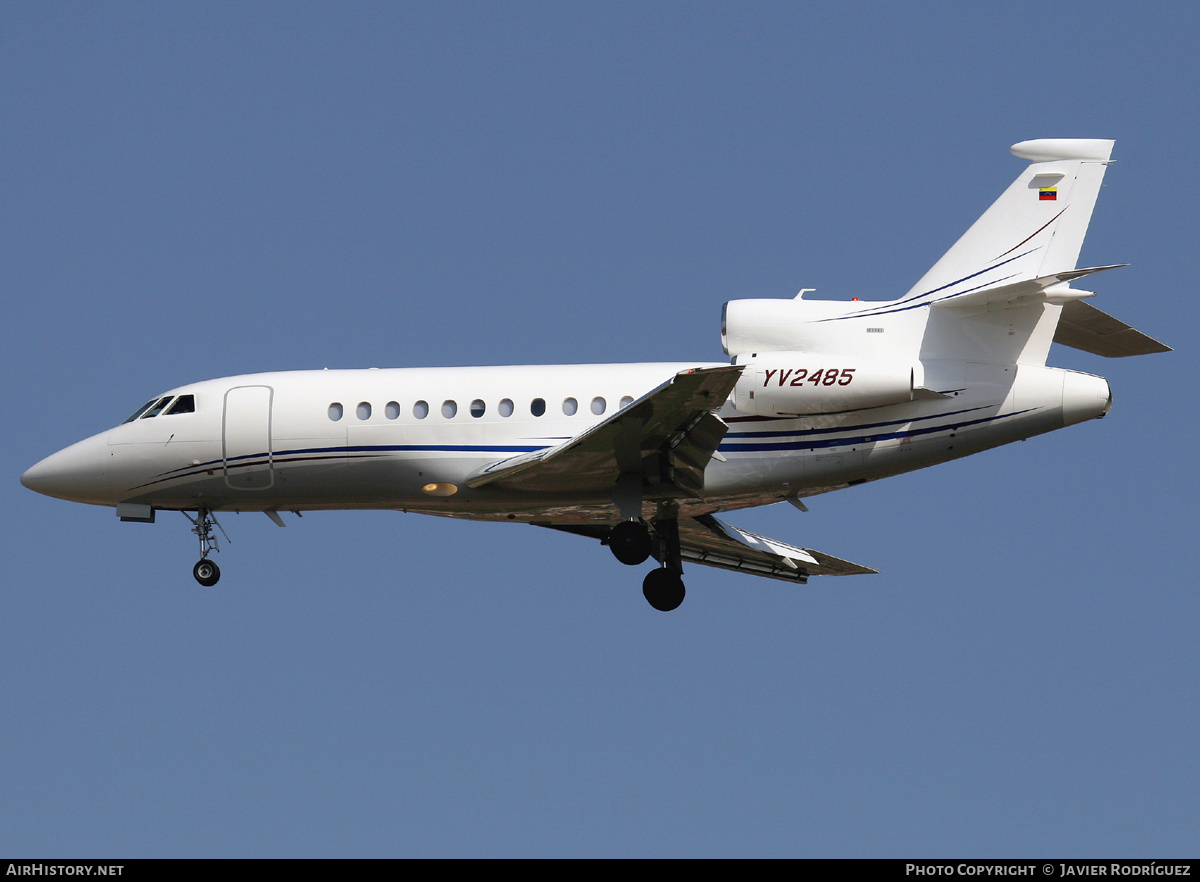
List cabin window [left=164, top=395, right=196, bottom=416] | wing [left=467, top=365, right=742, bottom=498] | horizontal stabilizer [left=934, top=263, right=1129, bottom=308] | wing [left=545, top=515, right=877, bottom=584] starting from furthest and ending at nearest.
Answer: wing [left=545, top=515, right=877, bottom=584]
cabin window [left=164, top=395, right=196, bottom=416]
horizontal stabilizer [left=934, top=263, right=1129, bottom=308]
wing [left=467, top=365, right=742, bottom=498]

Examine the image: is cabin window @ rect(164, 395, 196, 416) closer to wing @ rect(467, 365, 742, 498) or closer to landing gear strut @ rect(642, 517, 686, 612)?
wing @ rect(467, 365, 742, 498)

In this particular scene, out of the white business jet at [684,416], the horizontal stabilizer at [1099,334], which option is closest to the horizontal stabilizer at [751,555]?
the white business jet at [684,416]

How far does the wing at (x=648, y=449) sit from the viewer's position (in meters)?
20.3

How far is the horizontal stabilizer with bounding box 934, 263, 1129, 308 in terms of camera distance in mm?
21438

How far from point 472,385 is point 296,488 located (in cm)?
329

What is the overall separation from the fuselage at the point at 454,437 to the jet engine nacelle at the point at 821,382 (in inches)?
11.7

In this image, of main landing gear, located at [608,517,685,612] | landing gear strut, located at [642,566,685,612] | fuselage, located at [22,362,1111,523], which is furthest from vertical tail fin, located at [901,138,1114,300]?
landing gear strut, located at [642,566,685,612]

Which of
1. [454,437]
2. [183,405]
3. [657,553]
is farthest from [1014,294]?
[183,405]

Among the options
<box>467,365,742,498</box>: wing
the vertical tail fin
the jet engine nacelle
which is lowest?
<box>467,365,742,498</box>: wing

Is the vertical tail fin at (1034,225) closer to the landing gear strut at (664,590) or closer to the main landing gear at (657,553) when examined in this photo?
the main landing gear at (657,553)

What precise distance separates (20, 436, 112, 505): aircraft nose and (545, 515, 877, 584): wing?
7502 millimetres

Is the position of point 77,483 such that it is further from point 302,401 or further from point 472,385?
point 472,385

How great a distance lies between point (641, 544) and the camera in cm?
2284
